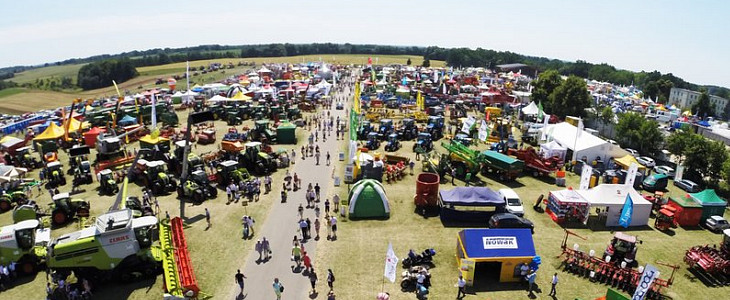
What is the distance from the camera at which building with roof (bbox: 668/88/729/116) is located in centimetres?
7182

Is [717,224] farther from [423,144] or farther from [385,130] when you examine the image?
[385,130]

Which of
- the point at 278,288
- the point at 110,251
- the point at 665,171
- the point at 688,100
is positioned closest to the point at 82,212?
the point at 110,251

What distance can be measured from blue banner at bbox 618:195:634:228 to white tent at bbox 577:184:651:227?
0.39 meters

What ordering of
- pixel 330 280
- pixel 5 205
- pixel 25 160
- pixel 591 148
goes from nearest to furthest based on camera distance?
pixel 330 280, pixel 5 205, pixel 25 160, pixel 591 148

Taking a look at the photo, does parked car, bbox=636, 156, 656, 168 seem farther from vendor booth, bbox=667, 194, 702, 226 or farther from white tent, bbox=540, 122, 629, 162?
vendor booth, bbox=667, 194, 702, 226

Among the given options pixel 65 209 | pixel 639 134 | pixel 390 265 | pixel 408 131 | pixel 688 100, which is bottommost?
pixel 65 209

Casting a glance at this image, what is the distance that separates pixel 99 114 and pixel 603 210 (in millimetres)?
43825

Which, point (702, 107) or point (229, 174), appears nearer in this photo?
point (229, 174)

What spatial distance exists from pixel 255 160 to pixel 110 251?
12381 millimetres

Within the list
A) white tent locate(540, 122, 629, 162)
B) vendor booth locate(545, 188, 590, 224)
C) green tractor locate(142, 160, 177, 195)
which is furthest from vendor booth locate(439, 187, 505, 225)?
green tractor locate(142, 160, 177, 195)

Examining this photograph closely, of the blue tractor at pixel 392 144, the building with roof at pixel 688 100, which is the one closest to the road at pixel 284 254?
the blue tractor at pixel 392 144

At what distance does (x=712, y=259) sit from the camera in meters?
14.8

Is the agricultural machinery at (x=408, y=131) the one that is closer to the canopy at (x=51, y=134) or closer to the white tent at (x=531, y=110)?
the white tent at (x=531, y=110)

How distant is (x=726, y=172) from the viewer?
23.0 m
